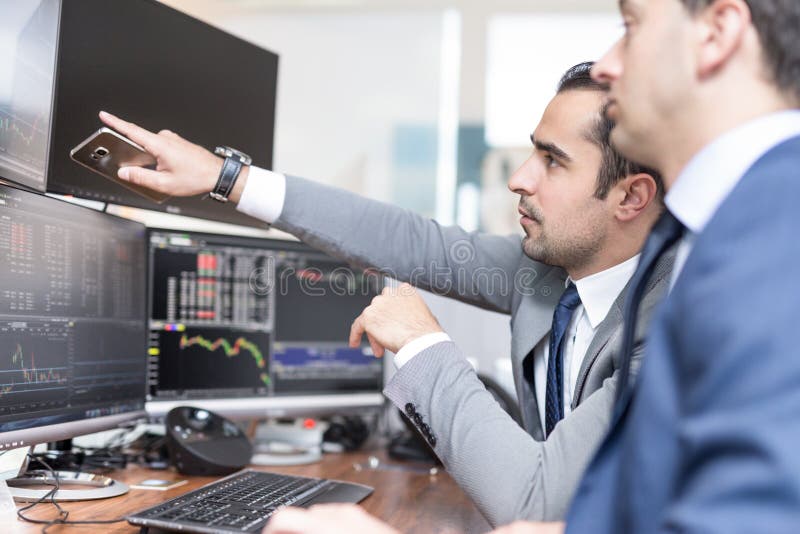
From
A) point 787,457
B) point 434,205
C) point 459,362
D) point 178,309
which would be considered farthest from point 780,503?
point 434,205

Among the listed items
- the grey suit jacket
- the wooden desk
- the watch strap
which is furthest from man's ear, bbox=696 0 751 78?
the watch strap

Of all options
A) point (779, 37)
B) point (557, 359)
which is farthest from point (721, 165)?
point (557, 359)

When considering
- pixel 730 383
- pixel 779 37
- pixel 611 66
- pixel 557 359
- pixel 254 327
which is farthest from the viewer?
pixel 254 327

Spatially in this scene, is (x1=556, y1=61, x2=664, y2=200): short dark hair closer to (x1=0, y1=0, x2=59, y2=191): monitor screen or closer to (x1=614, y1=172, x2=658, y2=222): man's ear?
(x1=614, y1=172, x2=658, y2=222): man's ear

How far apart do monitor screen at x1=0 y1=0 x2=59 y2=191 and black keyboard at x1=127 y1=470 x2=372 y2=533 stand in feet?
1.94

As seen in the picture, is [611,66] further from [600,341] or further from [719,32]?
[600,341]

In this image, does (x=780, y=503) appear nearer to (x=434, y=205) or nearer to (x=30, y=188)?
(x=30, y=188)

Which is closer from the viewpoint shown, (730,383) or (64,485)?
(730,383)

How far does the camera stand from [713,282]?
56 cm

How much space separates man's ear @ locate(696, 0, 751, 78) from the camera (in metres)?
0.70

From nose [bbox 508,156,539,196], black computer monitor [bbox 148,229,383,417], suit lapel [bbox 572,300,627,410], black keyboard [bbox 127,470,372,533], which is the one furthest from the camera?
black computer monitor [bbox 148,229,383,417]

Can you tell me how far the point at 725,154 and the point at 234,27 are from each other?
4015 mm

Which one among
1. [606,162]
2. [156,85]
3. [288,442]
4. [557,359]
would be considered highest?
[156,85]

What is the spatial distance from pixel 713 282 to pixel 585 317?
0.82 m
